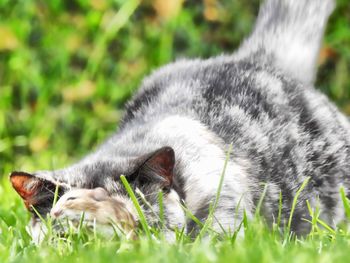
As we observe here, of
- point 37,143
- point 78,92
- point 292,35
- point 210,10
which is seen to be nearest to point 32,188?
point 292,35

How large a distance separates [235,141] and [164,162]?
1.74 feet

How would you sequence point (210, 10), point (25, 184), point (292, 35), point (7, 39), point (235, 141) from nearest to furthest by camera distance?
point (25, 184)
point (235, 141)
point (292, 35)
point (7, 39)
point (210, 10)

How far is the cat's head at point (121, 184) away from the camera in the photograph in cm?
225

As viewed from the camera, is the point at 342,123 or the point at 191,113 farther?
the point at 342,123

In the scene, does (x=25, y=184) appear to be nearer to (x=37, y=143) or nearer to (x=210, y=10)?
(x=37, y=143)

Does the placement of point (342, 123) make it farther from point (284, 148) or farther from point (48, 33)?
point (48, 33)

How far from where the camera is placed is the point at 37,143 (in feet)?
14.5

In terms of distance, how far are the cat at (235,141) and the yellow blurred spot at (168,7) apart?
1079mm

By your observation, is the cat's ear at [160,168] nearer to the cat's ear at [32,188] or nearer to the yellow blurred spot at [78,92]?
the cat's ear at [32,188]

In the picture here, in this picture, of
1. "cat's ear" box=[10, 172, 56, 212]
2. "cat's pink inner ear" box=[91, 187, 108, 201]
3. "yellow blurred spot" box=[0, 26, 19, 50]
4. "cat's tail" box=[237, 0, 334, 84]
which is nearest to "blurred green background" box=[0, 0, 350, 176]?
"yellow blurred spot" box=[0, 26, 19, 50]

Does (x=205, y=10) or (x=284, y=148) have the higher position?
(x=205, y=10)

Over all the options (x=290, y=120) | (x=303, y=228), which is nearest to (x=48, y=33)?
(x=290, y=120)

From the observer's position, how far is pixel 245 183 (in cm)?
257

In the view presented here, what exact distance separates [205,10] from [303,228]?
2199mm
